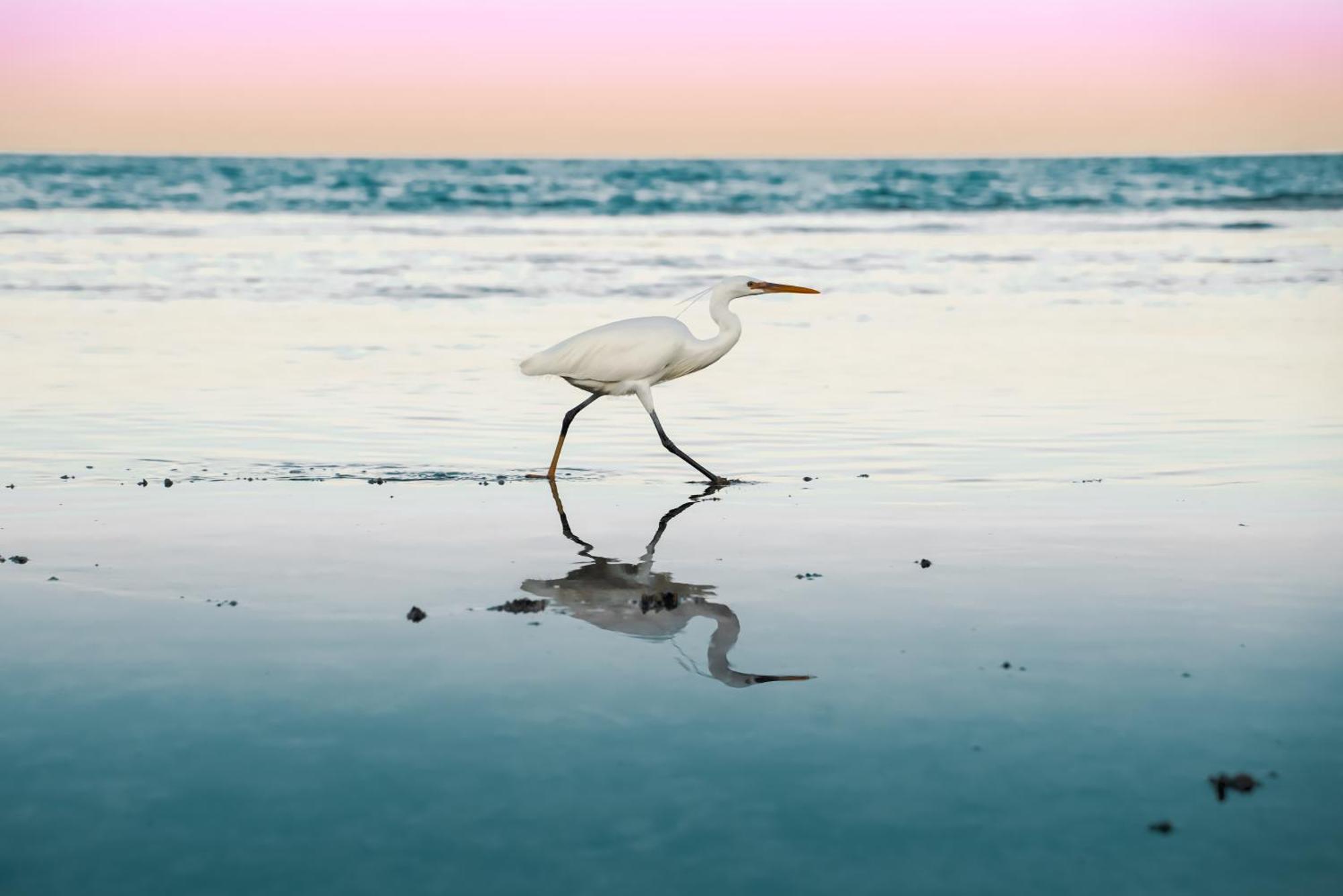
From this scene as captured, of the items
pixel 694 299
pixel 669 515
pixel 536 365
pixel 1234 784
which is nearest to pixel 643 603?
pixel 669 515

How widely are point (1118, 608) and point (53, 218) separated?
4172 cm

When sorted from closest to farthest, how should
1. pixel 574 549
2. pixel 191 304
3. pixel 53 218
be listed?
pixel 574 549 < pixel 191 304 < pixel 53 218

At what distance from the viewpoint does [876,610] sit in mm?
6508

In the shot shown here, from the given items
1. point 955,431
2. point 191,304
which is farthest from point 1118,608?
point 191,304

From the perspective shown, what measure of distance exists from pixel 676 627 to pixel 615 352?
4303mm

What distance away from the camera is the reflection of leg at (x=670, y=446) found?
988cm

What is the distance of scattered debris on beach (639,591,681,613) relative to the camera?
21.4 feet

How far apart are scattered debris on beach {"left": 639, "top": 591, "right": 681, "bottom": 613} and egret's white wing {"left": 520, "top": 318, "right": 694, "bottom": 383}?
3900mm

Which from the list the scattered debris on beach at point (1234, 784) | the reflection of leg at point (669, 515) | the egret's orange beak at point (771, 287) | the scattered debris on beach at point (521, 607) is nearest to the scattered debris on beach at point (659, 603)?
the scattered debris on beach at point (521, 607)

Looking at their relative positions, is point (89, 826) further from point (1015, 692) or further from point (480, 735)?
point (1015, 692)

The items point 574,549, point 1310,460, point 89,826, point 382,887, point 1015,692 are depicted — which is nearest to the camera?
point 382,887

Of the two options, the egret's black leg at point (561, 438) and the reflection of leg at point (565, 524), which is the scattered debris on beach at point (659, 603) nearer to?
the reflection of leg at point (565, 524)

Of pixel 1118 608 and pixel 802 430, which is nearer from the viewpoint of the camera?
pixel 1118 608

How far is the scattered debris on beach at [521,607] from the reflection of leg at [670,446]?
3.32m
